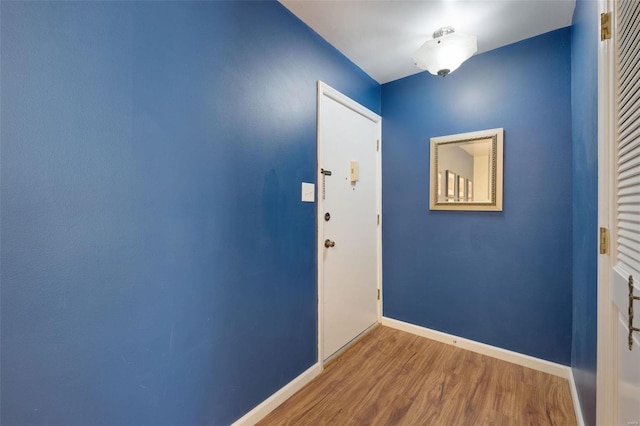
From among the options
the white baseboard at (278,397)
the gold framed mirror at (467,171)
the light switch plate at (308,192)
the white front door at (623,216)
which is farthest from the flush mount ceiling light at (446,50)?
the white baseboard at (278,397)

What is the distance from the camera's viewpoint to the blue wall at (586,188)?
114 cm

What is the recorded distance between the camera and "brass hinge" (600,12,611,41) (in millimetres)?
941

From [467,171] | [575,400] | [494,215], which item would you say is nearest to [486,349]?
[575,400]

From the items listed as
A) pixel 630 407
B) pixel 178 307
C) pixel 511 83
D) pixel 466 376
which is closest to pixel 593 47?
pixel 511 83

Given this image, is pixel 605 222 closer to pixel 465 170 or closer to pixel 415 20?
pixel 465 170

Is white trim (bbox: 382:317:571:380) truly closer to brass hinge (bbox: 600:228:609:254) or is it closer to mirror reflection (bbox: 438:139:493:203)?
mirror reflection (bbox: 438:139:493:203)

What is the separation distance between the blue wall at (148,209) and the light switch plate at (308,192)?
0.10m

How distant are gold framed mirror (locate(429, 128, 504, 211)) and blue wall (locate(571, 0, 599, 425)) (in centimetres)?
48

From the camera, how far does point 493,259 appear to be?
2125 millimetres

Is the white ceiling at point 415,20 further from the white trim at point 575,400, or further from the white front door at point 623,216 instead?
the white trim at point 575,400

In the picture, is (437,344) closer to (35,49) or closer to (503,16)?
(503,16)

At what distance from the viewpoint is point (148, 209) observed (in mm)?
1093

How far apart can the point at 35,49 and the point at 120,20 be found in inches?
12.2

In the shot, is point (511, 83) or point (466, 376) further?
point (511, 83)
